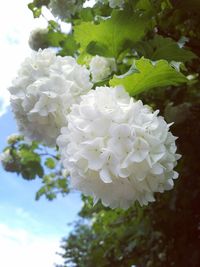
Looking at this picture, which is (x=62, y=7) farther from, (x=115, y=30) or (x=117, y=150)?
(x=117, y=150)

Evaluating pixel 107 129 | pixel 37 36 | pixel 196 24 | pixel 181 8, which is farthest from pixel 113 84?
pixel 37 36

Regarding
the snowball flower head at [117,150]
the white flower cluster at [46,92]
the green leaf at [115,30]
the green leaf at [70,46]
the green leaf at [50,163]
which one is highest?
the green leaf at [50,163]

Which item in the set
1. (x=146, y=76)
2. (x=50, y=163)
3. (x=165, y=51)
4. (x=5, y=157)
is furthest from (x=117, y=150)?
(x=50, y=163)

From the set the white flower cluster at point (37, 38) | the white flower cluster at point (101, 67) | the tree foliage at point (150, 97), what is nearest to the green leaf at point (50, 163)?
the tree foliage at point (150, 97)

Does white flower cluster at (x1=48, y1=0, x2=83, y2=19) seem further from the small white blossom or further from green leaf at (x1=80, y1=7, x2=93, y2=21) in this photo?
the small white blossom

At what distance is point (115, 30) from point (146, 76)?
13.2 inches

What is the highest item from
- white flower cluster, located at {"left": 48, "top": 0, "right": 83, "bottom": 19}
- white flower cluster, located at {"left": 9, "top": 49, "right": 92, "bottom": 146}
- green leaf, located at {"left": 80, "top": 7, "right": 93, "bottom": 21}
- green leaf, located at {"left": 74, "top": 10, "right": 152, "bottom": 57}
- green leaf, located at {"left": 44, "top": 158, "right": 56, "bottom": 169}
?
green leaf, located at {"left": 44, "top": 158, "right": 56, "bottom": 169}

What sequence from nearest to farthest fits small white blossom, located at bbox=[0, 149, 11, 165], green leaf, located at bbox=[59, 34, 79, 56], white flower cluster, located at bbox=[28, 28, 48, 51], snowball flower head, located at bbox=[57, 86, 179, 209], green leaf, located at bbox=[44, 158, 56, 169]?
snowball flower head, located at bbox=[57, 86, 179, 209], green leaf, located at bbox=[59, 34, 79, 56], white flower cluster, located at bbox=[28, 28, 48, 51], small white blossom, located at bbox=[0, 149, 11, 165], green leaf, located at bbox=[44, 158, 56, 169]

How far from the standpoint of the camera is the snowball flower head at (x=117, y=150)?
1104mm

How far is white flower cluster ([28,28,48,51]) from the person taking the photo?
2.73m

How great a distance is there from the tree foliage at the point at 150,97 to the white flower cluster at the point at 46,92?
0.16 meters

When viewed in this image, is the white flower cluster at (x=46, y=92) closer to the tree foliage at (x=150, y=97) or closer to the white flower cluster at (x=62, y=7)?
the tree foliage at (x=150, y=97)

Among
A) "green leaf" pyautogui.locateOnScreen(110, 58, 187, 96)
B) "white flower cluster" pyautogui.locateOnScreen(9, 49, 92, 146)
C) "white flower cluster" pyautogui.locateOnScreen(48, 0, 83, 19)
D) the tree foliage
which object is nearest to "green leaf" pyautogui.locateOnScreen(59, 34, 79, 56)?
the tree foliage

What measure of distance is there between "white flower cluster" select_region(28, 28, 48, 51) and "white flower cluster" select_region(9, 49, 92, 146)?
4.23 ft
